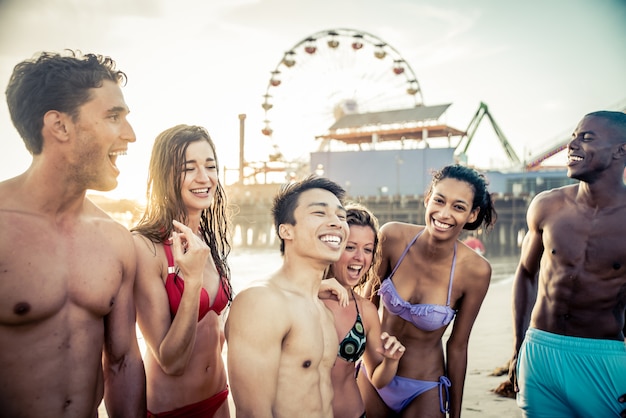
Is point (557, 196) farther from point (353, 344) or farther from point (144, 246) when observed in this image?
point (144, 246)

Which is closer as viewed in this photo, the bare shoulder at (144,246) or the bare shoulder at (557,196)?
the bare shoulder at (144,246)

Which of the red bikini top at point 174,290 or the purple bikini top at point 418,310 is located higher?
the red bikini top at point 174,290

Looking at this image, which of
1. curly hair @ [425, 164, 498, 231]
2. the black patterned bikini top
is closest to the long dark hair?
the black patterned bikini top

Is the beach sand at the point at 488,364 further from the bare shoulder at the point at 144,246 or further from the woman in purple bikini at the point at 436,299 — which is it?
the bare shoulder at the point at 144,246

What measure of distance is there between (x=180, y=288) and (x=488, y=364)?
19.8ft

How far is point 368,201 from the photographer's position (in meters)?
39.1

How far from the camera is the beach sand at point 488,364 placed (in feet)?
17.0

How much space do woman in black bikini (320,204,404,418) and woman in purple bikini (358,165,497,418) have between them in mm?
523

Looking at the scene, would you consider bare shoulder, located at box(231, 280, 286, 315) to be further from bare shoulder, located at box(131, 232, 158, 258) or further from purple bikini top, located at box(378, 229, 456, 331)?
purple bikini top, located at box(378, 229, 456, 331)

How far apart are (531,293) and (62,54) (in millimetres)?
3811

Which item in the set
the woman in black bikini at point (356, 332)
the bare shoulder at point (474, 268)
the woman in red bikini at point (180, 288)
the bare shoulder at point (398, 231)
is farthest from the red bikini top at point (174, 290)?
the bare shoulder at point (474, 268)

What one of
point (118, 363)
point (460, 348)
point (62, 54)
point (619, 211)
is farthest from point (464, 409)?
point (62, 54)

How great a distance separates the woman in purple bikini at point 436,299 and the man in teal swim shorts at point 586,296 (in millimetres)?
515

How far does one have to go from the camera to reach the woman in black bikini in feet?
9.81
